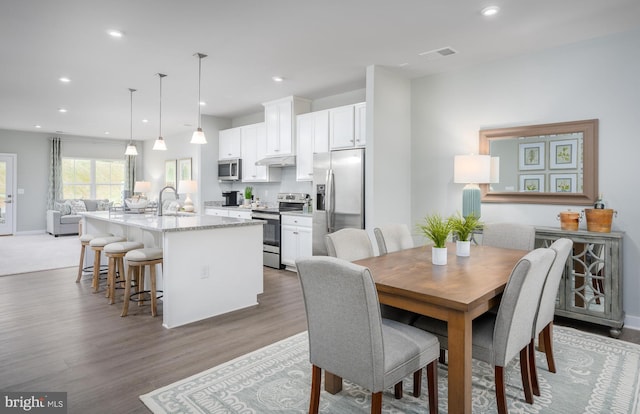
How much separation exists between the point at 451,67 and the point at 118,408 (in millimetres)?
4454

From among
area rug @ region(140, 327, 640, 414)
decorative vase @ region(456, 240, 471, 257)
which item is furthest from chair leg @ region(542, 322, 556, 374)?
decorative vase @ region(456, 240, 471, 257)

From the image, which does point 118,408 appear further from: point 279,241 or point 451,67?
point 451,67

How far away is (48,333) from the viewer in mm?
3160

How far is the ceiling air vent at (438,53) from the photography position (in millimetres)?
3818

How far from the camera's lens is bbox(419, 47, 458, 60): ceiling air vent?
3.82 m

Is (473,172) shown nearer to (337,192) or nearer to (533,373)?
(337,192)

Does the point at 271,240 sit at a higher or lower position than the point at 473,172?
lower

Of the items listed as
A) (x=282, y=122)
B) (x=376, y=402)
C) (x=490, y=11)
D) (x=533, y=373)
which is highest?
(x=490, y=11)

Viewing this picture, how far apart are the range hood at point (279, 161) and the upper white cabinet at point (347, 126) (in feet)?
2.82

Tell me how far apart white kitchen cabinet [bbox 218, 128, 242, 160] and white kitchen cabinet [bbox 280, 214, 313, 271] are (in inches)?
84.1

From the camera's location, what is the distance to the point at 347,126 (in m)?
5.01

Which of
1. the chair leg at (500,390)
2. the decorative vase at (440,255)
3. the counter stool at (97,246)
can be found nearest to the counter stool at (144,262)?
the counter stool at (97,246)

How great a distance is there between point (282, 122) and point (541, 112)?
11.8 feet

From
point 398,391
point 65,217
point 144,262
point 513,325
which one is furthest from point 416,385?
point 65,217
